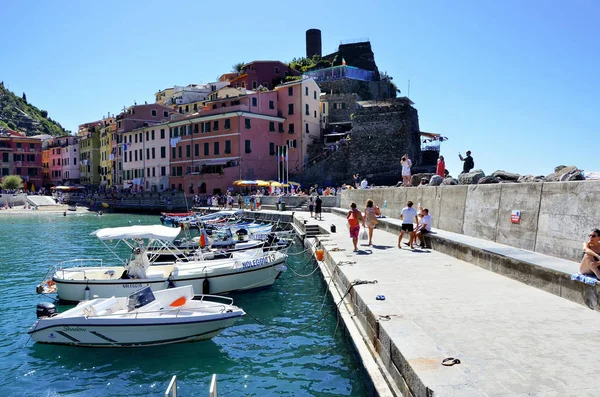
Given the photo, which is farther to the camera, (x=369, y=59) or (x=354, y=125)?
(x=369, y=59)

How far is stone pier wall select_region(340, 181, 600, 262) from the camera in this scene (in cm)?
909

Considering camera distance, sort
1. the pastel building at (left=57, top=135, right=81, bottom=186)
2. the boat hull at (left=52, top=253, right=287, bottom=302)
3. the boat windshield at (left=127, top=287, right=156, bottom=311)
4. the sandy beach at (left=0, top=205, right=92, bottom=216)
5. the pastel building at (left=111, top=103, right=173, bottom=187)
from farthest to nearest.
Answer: the pastel building at (left=57, top=135, right=81, bottom=186) < the pastel building at (left=111, top=103, right=173, bottom=187) < the sandy beach at (left=0, top=205, right=92, bottom=216) < the boat hull at (left=52, top=253, right=287, bottom=302) < the boat windshield at (left=127, top=287, right=156, bottom=311)

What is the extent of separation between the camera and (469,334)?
6441 millimetres

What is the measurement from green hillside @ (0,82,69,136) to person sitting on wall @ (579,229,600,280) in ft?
461

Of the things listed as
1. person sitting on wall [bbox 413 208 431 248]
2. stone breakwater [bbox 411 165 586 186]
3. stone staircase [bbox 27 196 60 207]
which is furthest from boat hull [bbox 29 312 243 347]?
stone staircase [bbox 27 196 60 207]

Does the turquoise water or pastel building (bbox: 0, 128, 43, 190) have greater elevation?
pastel building (bbox: 0, 128, 43, 190)

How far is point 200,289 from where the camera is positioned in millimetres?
14406

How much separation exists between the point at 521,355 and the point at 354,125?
5042 centimetres

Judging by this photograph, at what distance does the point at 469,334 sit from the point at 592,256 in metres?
2.78

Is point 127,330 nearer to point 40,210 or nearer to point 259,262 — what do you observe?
point 259,262

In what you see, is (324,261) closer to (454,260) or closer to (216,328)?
(454,260)

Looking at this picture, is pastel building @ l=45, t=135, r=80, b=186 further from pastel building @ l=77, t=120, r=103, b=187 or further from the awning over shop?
the awning over shop

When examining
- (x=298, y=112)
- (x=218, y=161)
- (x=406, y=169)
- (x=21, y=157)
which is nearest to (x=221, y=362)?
(x=406, y=169)

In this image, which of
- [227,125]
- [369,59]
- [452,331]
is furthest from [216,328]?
[369,59]
